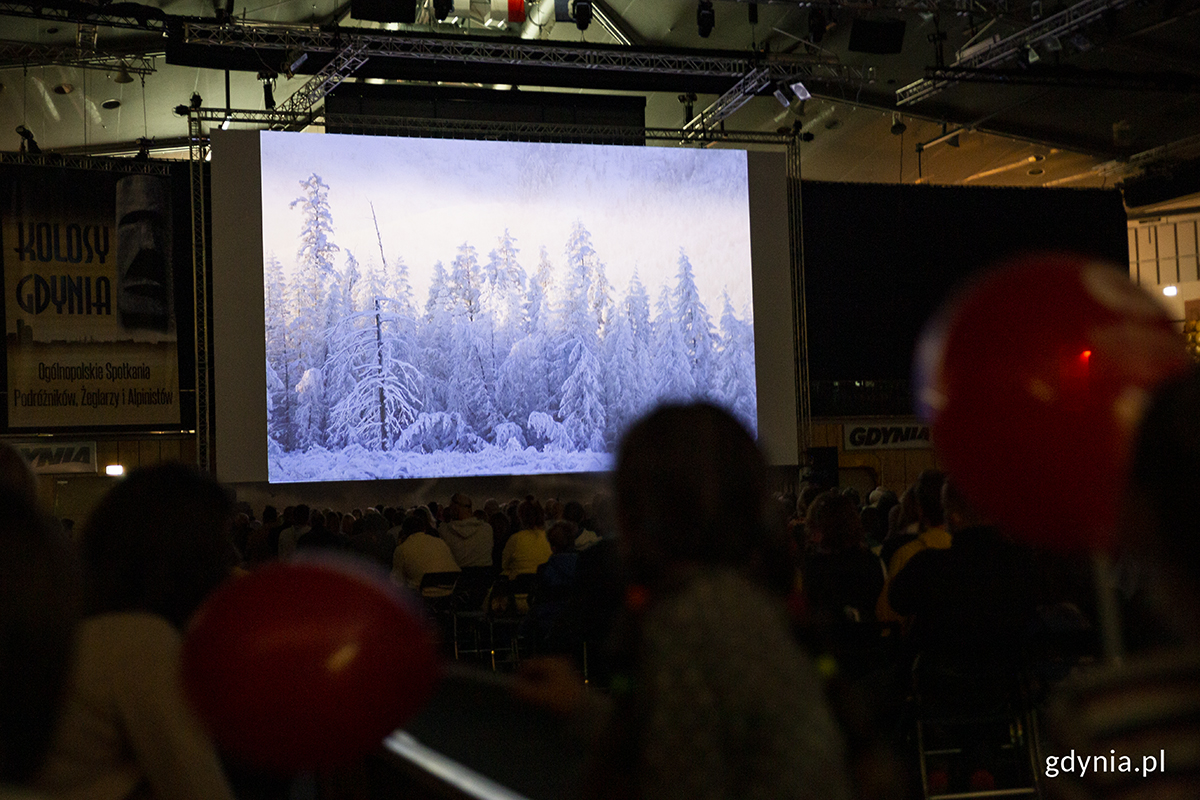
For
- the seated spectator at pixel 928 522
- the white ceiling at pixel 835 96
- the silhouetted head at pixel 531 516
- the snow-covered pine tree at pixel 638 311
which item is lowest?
the silhouetted head at pixel 531 516

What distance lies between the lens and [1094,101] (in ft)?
49.6

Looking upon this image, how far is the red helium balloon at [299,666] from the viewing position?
132 cm

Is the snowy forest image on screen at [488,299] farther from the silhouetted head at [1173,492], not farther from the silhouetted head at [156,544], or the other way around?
the silhouetted head at [1173,492]

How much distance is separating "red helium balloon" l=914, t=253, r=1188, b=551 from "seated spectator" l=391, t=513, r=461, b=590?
5495 mm

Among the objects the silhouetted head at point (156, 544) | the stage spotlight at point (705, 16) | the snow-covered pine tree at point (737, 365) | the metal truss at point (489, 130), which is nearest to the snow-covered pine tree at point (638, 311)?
the snow-covered pine tree at point (737, 365)

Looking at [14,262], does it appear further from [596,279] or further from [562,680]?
[562,680]

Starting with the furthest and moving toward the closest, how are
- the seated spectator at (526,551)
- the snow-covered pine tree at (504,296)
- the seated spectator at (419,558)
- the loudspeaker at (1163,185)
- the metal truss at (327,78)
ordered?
1. the loudspeaker at (1163,185)
2. the snow-covered pine tree at (504,296)
3. the metal truss at (327,78)
4. the seated spectator at (419,558)
5. the seated spectator at (526,551)

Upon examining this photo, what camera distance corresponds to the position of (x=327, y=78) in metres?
11.2

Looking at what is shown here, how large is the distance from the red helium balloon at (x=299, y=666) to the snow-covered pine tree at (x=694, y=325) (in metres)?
10.9

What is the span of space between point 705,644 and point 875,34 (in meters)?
11.1

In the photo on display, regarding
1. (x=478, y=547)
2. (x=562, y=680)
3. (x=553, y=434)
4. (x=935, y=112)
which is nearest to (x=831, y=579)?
(x=562, y=680)

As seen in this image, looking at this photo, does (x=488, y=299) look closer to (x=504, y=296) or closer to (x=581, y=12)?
(x=504, y=296)

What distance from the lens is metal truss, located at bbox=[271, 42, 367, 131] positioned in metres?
10.9
